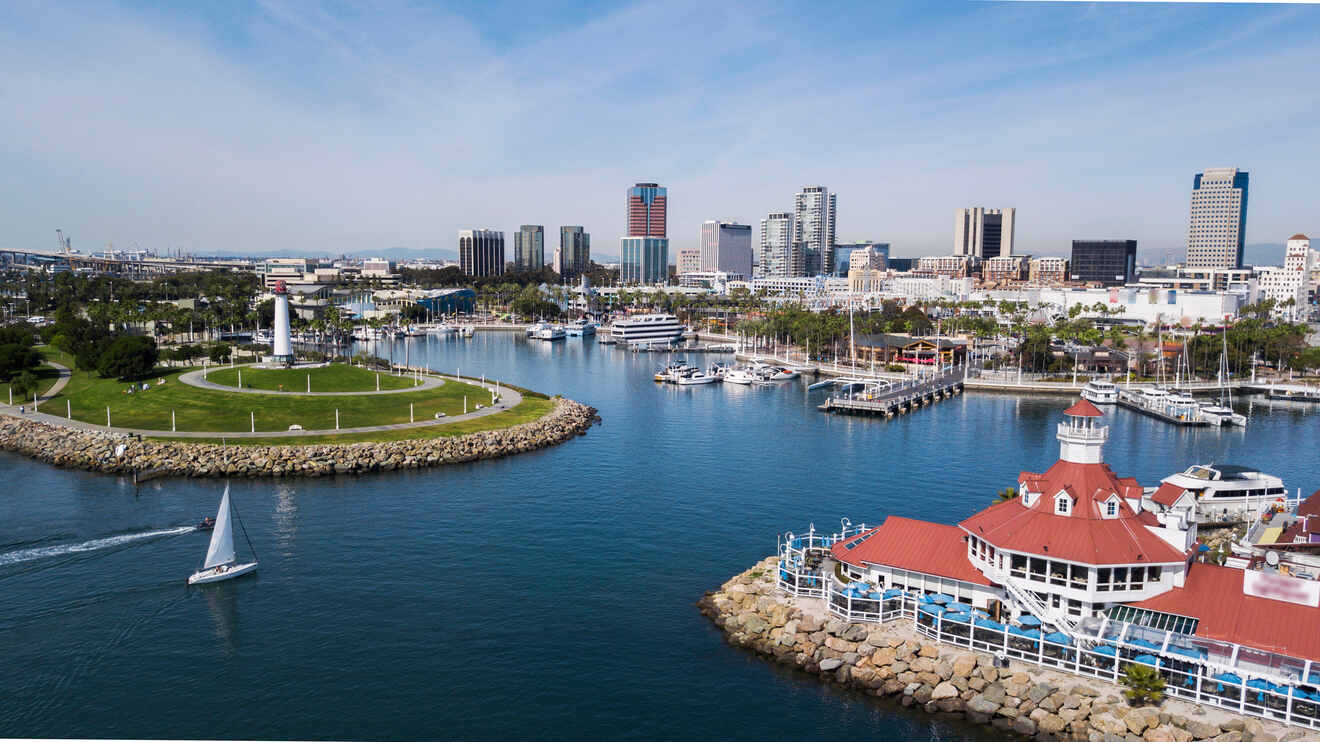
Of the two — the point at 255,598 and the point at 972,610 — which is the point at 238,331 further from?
the point at 972,610

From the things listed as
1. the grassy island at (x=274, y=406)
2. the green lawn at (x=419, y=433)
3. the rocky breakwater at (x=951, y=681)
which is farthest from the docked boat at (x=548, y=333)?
the rocky breakwater at (x=951, y=681)

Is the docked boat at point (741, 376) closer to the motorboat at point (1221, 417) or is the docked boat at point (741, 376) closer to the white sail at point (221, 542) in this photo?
the motorboat at point (1221, 417)

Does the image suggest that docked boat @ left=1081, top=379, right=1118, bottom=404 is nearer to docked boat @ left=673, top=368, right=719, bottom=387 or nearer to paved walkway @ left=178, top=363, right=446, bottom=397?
docked boat @ left=673, top=368, right=719, bottom=387

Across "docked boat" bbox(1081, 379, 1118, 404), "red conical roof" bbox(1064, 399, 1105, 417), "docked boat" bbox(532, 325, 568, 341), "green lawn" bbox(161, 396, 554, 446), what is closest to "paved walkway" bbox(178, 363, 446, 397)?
"green lawn" bbox(161, 396, 554, 446)

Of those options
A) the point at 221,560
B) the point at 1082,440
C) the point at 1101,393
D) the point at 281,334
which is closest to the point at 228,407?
the point at 281,334

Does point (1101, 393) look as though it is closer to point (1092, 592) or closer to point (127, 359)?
point (1092, 592)

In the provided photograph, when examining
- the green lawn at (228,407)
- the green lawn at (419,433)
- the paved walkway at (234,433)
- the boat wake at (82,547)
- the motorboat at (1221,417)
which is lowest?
the boat wake at (82,547)
